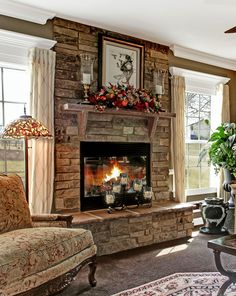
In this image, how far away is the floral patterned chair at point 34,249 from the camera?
2.15m

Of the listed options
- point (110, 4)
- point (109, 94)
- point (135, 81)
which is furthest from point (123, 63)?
point (110, 4)

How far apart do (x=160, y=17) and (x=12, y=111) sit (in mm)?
1992

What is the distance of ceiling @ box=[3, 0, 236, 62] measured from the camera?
339 centimetres

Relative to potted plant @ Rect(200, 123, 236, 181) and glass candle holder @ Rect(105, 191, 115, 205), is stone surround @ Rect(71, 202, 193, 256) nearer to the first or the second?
glass candle holder @ Rect(105, 191, 115, 205)

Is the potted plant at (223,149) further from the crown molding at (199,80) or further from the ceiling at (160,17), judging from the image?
the ceiling at (160,17)

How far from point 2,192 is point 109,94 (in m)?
→ 1.78

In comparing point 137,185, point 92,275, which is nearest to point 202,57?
point 137,185

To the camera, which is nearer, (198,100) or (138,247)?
(138,247)

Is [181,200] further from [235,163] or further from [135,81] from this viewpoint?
Answer: [135,81]

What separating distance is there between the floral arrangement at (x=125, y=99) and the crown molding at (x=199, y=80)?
0.83m

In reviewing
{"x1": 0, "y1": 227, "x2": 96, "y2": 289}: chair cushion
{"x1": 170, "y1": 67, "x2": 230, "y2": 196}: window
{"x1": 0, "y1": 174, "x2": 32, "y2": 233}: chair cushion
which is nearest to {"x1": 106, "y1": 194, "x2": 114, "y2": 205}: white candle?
{"x1": 0, "y1": 227, "x2": 96, "y2": 289}: chair cushion

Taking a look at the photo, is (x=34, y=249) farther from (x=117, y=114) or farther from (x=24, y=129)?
(x=117, y=114)

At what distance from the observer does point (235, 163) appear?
16.2ft

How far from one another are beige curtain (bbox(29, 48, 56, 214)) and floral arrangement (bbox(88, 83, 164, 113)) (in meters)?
0.54
